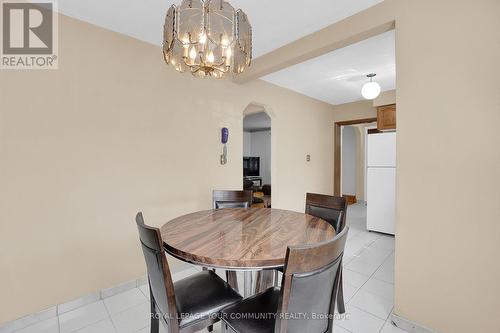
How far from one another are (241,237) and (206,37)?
119 centimetres

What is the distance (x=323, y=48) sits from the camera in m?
2.13

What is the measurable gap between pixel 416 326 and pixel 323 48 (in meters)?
2.38

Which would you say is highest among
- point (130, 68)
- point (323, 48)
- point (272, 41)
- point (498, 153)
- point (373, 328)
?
point (272, 41)

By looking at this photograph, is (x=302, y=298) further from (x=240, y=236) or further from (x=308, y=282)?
(x=240, y=236)

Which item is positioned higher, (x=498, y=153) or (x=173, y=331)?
(x=498, y=153)

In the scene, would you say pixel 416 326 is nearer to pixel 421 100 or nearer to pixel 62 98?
pixel 421 100

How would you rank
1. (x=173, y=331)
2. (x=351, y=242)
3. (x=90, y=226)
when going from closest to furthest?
(x=173, y=331) < (x=90, y=226) < (x=351, y=242)

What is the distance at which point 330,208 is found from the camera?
1983 mm

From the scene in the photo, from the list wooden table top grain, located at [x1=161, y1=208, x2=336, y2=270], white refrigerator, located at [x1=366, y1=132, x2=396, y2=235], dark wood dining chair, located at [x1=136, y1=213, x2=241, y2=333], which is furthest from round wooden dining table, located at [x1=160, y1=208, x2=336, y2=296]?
white refrigerator, located at [x1=366, y1=132, x2=396, y2=235]

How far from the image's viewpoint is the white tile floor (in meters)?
1.71

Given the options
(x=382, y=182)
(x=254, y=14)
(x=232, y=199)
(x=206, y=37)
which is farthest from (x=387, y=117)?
(x=206, y=37)

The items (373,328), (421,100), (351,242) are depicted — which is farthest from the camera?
(351,242)

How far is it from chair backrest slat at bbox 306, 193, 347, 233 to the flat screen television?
19.3 ft

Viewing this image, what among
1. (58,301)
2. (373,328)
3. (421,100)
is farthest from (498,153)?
(58,301)
